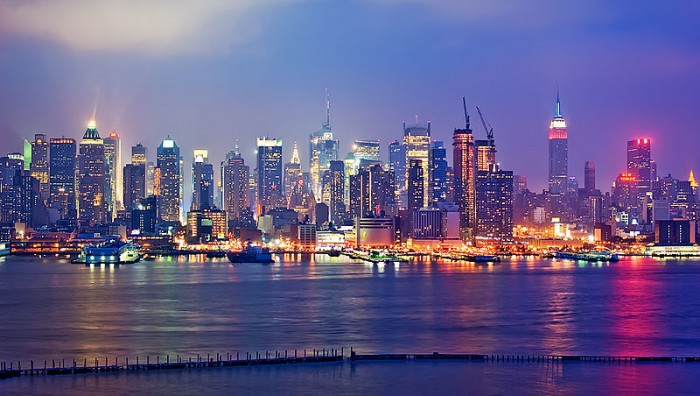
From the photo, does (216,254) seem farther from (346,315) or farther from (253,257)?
(346,315)

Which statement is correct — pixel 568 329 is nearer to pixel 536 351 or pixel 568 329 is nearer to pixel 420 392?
pixel 536 351

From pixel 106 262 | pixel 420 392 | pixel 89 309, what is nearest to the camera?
pixel 420 392

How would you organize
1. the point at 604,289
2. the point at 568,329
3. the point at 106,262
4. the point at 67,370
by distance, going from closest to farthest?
the point at 67,370 → the point at 568,329 → the point at 604,289 → the point at 106,262

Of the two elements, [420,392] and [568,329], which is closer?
[420,392]

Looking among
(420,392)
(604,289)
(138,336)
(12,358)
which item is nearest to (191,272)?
(604,289)

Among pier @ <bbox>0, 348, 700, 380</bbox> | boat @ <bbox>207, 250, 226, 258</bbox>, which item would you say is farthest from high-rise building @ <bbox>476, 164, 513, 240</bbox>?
pier @ <bbox>0, 348, 700, 380</bbox>

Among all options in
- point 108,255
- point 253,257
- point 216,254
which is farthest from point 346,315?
point 216,254
